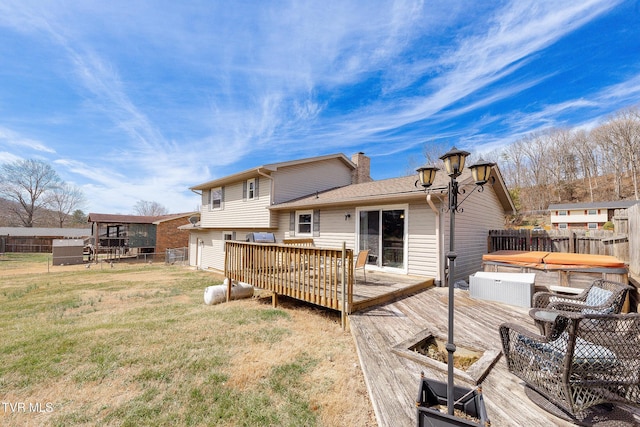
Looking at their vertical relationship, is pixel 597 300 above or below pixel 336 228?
below

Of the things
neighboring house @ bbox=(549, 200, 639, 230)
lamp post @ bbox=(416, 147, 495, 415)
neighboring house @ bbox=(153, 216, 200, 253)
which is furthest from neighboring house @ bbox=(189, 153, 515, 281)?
neighboring house @ bbox=(549, 200, 639, 230)

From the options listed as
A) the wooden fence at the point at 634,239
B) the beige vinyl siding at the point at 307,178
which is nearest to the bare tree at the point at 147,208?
the beige vinyl siding at the point at 307,178

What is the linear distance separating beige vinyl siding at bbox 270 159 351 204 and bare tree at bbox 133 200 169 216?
5381 centimetres

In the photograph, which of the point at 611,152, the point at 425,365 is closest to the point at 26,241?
the point at 425,365

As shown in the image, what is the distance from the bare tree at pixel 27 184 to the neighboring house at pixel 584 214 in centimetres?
6760

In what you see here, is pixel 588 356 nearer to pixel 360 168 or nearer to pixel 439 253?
pixel 439 253

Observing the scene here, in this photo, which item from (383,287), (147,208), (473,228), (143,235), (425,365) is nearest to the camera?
(425,365)

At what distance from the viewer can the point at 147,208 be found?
5394 centimetres

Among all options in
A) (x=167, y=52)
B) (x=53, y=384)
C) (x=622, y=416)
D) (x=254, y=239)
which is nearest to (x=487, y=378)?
(x=622, y=416)

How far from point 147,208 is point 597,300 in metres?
65.1

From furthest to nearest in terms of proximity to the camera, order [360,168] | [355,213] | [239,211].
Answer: [360,168]
[239,211]
[355,213]

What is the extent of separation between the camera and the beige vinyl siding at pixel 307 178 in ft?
37.9

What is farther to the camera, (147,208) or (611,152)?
(147,208)

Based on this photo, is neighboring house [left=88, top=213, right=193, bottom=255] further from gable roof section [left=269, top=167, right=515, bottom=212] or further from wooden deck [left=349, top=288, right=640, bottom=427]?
wooden deck [left=349, top=288, right=640, bottom=427]
